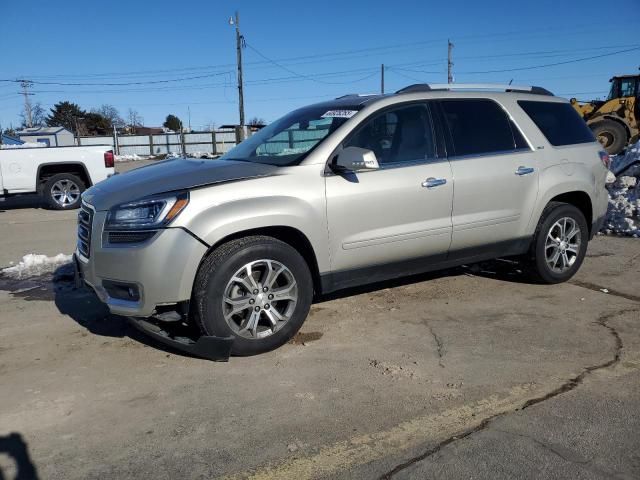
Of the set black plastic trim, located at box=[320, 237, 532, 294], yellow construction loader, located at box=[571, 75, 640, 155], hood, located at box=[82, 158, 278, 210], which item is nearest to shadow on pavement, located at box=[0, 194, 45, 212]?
hood, located at box=[82, 158, 278, 210]

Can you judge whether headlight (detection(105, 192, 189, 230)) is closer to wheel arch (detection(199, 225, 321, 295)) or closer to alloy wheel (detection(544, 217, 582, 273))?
wheel arch (detection(199, 225, 321, 295))

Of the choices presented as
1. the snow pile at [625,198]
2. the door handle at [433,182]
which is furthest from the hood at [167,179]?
the snow pile at [625,198]

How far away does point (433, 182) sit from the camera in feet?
14.9

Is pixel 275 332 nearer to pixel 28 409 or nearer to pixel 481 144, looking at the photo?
pixel 28 409

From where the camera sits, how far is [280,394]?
11.2ft

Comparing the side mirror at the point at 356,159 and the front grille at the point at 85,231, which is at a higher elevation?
the side mirror at the point at 356,159

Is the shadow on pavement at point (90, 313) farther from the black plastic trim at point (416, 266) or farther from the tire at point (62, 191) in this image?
the tire at point (62, 191)

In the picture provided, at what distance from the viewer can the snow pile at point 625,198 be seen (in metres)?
8.35

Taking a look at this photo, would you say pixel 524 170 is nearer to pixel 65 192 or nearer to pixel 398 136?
pixel 398 136

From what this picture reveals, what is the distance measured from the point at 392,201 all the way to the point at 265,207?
1.09 m

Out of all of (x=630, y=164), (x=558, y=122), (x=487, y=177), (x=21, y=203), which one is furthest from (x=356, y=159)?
(x=21, y=203)

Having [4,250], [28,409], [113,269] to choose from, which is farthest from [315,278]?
[4,250]

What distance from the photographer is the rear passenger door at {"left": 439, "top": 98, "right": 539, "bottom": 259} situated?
4.77m

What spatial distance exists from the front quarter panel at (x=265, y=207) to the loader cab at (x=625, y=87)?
19.9 metres
